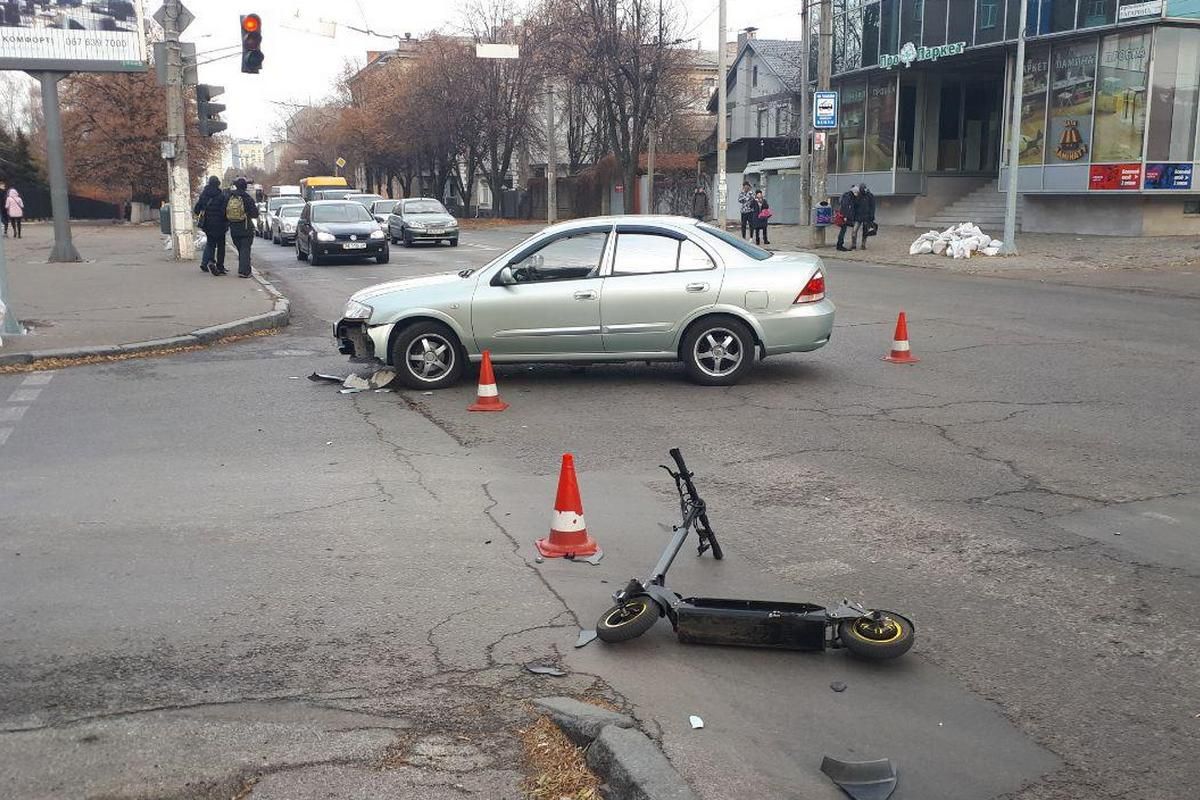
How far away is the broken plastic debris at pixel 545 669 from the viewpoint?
431 centimetres

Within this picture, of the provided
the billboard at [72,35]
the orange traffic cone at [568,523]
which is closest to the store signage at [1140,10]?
the billboard at [72,35]

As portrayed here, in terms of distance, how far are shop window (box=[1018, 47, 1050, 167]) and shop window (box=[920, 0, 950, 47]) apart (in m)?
2.85

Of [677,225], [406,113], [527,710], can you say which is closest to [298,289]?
[677,225]

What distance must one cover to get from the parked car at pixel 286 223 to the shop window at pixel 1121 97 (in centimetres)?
2323

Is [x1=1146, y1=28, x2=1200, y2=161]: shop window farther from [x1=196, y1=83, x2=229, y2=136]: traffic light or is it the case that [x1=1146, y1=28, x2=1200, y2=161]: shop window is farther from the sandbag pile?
[x1=196, y1=83, x2=229, y2=136]: traffic light

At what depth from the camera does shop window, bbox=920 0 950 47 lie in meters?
31.5

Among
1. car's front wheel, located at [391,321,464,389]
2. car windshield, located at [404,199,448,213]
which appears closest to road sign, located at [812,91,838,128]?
car windshield, located at [404,199,448,213]

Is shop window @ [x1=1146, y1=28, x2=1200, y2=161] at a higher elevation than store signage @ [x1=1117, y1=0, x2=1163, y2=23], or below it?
below

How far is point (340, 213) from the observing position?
27.5 metres

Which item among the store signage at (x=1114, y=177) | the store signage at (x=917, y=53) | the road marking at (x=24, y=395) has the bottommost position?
the road marking at (x=24, y=395)

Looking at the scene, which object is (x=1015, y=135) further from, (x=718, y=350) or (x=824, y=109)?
(x=718, y=350)

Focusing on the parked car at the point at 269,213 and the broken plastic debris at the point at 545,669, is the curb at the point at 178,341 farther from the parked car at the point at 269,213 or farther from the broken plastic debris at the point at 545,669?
the parked car at the point at 269,213

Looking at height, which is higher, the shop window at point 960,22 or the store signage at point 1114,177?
the shop window at point 960,22

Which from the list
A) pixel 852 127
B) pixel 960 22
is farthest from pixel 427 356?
pixel 852 127
